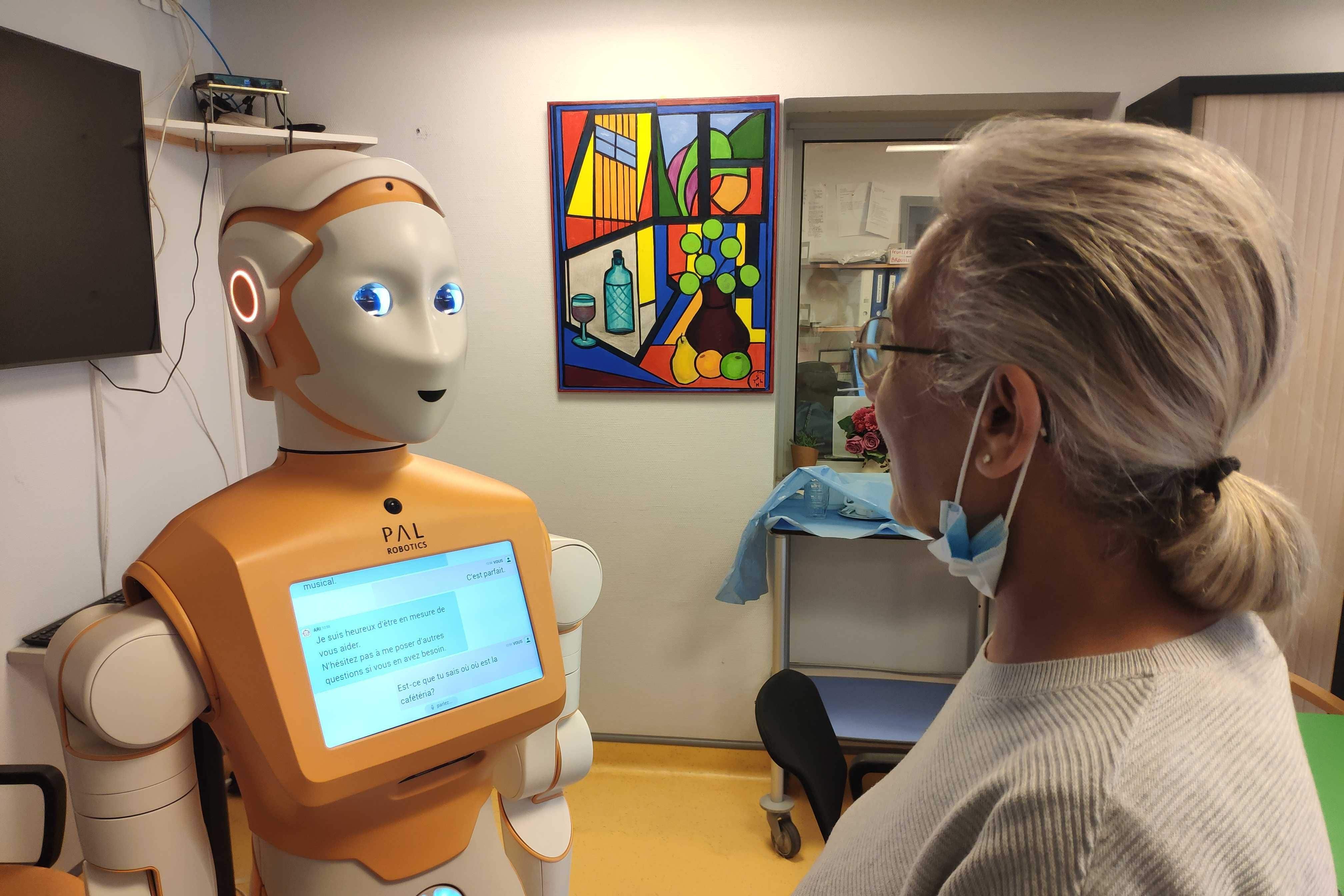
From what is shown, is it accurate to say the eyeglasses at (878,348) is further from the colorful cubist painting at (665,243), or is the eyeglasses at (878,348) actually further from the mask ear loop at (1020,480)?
the colorful cubist painting at (665,243)

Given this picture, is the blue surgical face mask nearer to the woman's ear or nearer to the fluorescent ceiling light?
the woman's ear

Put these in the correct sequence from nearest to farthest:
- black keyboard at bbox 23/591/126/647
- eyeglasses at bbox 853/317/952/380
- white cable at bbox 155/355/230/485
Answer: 1. eyeglasses at bbox 853/317/952/380
2. black keyboard at bbox 23/591/126/647
3. white cable at bbox 155/355/230/485

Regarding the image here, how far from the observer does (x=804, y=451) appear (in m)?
2.62

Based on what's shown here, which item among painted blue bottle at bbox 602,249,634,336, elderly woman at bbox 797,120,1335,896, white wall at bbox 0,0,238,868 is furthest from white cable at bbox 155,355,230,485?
elderly woman at bbox 797,120,1335,896

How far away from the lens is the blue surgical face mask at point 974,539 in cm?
66

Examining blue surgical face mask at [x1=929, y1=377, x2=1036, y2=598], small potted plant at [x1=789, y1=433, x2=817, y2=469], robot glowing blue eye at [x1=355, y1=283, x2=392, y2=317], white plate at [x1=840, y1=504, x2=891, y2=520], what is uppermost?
robot glowing blue eye at [x1=355, y1=283, x2=392, y2=317]

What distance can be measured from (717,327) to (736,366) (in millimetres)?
136

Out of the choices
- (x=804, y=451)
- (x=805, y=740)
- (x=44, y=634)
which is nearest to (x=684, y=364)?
(x=804, y=451)

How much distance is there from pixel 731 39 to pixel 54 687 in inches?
86.8

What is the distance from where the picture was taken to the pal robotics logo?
104cm

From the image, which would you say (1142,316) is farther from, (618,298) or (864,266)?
(864,266)

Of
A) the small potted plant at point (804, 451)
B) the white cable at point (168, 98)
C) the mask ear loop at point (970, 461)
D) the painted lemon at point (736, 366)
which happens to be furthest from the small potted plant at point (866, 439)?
the white cable at point (168, 98)

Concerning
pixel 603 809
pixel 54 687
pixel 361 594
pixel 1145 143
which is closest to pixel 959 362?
pixel 1145 143

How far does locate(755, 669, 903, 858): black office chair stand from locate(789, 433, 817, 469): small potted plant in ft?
3.79
